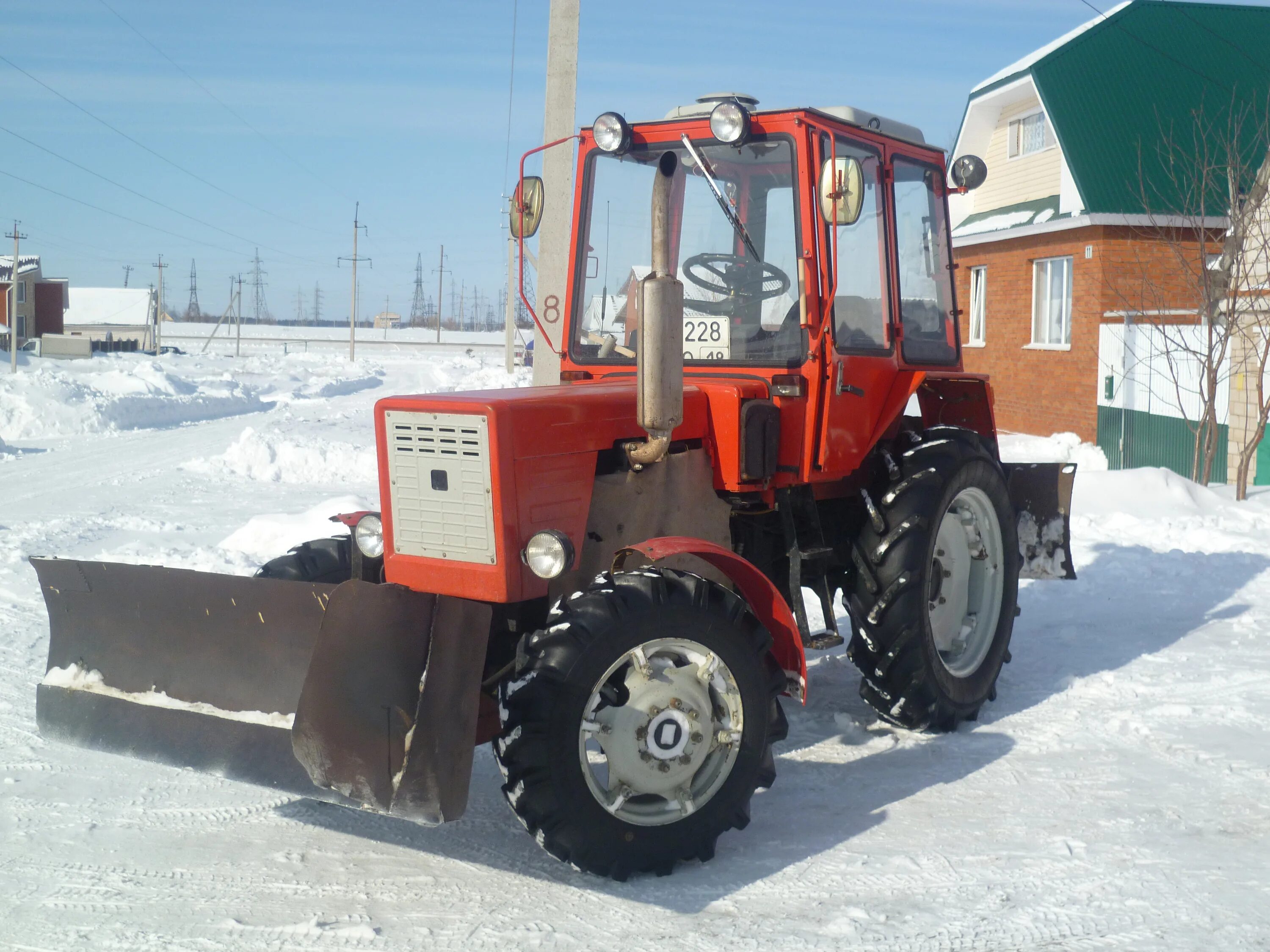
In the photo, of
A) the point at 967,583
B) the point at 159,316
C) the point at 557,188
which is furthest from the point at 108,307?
the point at 967,583

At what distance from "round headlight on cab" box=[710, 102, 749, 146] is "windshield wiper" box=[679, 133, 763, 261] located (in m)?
0.12

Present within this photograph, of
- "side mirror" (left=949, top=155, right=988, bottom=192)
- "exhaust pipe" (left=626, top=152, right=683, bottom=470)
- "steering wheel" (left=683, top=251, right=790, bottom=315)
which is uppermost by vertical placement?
"side mirror" (left=949, top=155, right=988, bottom=192)

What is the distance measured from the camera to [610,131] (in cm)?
479

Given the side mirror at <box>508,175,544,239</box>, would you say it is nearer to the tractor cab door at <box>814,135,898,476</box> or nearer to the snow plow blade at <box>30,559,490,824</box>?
the tractor cab door at <box>814,135,898,476</box>

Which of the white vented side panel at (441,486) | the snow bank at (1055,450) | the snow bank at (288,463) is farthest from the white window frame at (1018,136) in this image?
the white vented side panel at (441,486)

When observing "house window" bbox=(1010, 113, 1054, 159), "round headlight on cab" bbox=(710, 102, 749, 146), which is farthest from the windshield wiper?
"house window" bbox=(1010, 113, 1054, 159)

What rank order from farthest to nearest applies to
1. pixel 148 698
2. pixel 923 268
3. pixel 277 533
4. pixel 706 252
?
1. pixel 277 533
2. pixel 923 268
3. pixel 706 252
4. pixel 148 698

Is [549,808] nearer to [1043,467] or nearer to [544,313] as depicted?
[544,313]

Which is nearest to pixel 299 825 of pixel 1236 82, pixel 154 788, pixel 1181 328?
pixel 154 788

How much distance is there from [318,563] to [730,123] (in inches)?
91.5

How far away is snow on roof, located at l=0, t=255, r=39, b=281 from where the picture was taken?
194 ft

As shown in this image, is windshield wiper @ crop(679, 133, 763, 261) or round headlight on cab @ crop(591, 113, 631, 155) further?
round headlight on cab @ crop(591, 113, 631, 155)

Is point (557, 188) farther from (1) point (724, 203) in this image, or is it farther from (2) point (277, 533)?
(2) point (277, 533)

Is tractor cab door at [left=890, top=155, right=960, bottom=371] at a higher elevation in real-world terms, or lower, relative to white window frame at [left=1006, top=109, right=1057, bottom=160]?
lower
